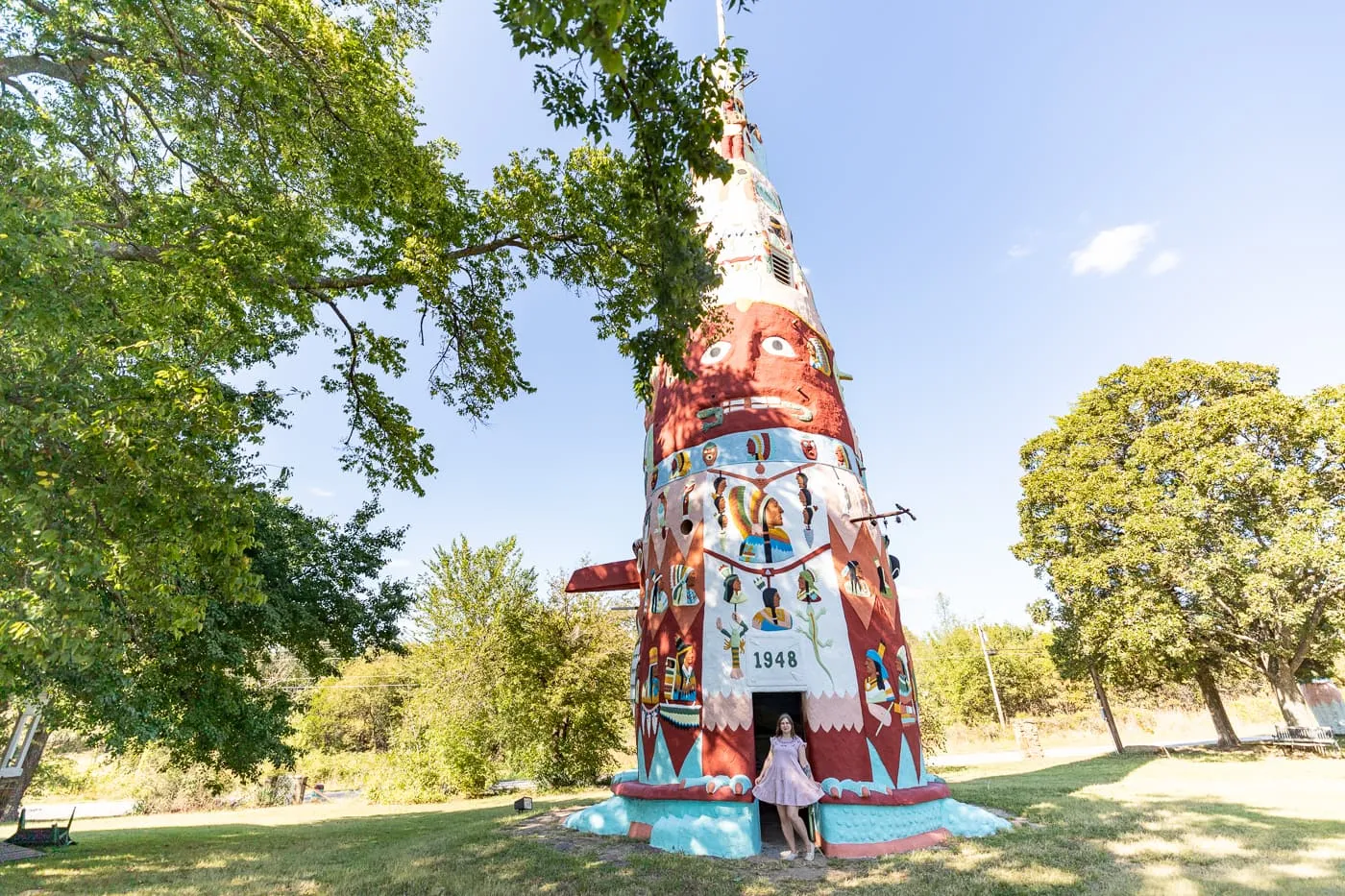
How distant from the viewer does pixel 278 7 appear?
6.86 m

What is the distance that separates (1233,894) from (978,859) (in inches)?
97.6

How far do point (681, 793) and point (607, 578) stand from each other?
5.08m

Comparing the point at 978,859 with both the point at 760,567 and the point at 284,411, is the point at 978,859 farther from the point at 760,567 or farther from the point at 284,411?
the point at 284,411

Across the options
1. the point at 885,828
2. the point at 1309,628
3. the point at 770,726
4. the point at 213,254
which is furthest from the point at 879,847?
the point at 1309,628

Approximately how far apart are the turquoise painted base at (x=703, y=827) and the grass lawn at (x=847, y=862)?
0.32 metres

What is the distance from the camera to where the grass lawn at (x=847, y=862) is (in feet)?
20.8

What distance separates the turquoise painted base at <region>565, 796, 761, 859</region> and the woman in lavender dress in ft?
1.34

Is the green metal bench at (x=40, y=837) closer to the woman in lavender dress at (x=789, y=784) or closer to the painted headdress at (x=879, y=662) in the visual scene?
the woman in lavender dress at (x=789, y=784)

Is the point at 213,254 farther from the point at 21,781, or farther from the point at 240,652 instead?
the point at 21,781

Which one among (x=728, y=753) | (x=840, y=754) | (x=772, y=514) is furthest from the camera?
(x=772, y=514)

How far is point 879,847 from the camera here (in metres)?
8.00

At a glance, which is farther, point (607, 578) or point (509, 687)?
point (509, 687)

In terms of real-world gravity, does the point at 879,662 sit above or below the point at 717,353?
below

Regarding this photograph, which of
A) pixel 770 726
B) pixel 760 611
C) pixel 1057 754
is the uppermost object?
pixel 760 611
